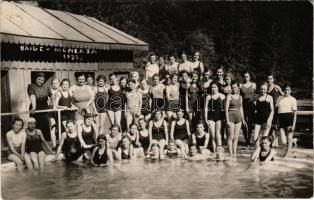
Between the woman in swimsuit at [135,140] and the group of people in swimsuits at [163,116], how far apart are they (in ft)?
0.05

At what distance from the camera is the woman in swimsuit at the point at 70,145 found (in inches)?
238

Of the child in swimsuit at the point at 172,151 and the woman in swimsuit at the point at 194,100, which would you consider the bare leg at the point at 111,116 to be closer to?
the child in swimsuit at the point at 172,151

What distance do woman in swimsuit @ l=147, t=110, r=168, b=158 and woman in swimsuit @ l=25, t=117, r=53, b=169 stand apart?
156 centimetres

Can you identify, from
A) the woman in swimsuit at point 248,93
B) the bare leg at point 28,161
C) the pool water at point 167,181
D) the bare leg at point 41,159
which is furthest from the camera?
the woman in swimsuit at point 248,93

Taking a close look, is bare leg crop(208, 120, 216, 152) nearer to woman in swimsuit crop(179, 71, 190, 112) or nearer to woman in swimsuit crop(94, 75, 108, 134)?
woman in swimsuit crop(179, 71, 190, 112)

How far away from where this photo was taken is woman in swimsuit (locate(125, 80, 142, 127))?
20.7 feet

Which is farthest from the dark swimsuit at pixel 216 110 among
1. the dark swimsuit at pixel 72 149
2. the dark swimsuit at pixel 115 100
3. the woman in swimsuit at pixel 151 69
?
the dark swimsuit at pixel 72 149

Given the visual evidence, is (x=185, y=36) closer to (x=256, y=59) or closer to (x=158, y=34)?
(x=158, y=34)

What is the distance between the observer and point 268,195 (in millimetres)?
4828

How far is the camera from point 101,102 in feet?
20.8

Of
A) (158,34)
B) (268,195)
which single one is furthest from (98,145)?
(268,195)

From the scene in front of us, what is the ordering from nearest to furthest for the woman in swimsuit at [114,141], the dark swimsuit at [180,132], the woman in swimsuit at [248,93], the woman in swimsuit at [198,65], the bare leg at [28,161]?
the bare leg at [28,161] → the woman in swimsuit at [114,141] → the woman in swimsuit at [248,93] → the dark swimsuit at [180,132] → the woman in swimsuit at [198,65]

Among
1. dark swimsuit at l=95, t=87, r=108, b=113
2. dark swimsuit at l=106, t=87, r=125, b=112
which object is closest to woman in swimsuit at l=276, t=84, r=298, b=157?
dark swimsuit at l=106, t=87, r=125, b=112

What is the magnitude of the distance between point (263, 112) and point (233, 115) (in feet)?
1.46
